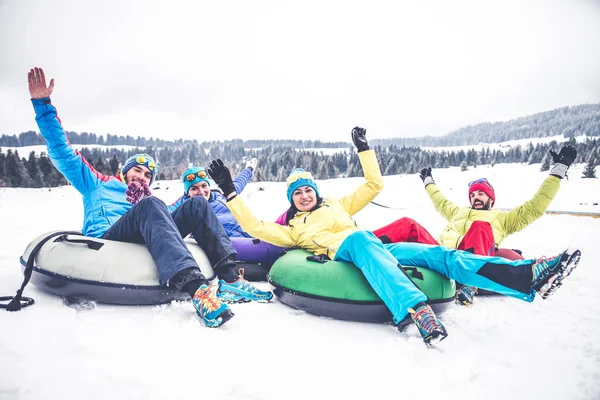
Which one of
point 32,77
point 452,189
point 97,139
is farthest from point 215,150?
point 32,77

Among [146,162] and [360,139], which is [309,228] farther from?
[146,162]

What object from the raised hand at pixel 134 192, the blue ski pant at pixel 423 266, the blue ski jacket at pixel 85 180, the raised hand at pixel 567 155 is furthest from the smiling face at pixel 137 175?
the raised hand at pixel 567 155

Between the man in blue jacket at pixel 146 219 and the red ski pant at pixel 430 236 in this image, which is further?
the red ski pant at pixel 430 236

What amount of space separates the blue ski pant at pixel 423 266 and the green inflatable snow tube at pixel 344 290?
0.32 ft

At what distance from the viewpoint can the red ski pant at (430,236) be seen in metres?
2.99

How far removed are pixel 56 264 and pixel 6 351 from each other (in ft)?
2.85

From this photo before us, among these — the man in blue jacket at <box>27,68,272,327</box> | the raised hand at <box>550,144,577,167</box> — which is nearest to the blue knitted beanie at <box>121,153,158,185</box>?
the man in blue jacket at <box>27,68,272,327</box>

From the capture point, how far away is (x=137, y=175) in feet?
11.3

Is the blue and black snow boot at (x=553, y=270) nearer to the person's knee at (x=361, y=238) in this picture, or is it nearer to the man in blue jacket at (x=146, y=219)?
the person's knee at (x=361, y=238)

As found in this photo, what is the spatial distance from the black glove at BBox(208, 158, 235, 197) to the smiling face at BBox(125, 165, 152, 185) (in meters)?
0.94

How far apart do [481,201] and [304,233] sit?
2.58 m

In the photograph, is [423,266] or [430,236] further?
[430,236]

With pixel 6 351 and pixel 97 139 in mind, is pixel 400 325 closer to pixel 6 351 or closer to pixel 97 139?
pixel 6 351

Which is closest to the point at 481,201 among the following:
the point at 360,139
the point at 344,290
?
the point at 360,139
